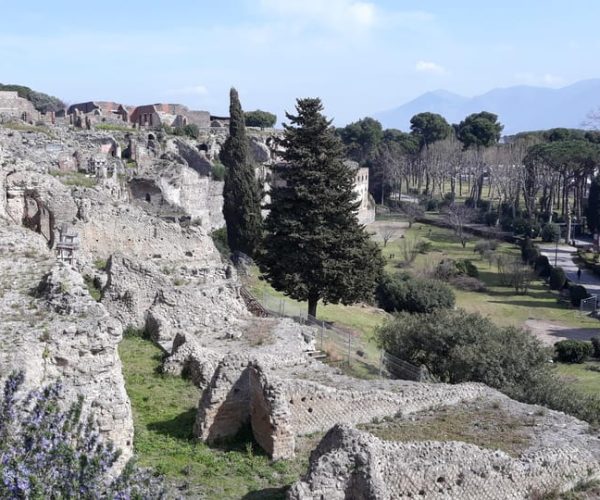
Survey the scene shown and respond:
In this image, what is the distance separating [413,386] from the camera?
14.1 m

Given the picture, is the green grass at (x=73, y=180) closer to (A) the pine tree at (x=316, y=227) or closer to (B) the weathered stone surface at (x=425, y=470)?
(A) the pine tree at (x=316, y=227)

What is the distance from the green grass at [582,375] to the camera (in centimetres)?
2444

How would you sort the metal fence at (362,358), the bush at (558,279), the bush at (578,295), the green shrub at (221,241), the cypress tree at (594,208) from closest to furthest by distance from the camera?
the metal fence at (362,358) → the green shrub at (221,241) → the bush at (578,295) → the bush at (558,279) → the cypress tree at (594,208)

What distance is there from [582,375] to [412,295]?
30.4 feet

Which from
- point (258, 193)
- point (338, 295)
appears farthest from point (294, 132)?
point (258, 193)

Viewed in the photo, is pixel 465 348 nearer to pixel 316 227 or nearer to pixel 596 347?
pixel 316 227

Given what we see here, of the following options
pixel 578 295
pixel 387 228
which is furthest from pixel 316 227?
pixel 387 228

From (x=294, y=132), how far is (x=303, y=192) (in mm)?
2499

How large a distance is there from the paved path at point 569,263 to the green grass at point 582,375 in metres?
13.9

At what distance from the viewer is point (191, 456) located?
36.6 feet

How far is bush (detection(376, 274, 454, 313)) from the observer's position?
1309 inches

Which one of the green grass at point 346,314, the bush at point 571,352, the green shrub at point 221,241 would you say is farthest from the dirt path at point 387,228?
the bush at point 571,352

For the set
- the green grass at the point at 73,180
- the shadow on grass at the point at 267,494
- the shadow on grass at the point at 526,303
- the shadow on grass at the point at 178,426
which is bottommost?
the shadow on grass at the point at 526,303

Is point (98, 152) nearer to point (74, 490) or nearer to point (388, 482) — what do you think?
point (388, 482)
